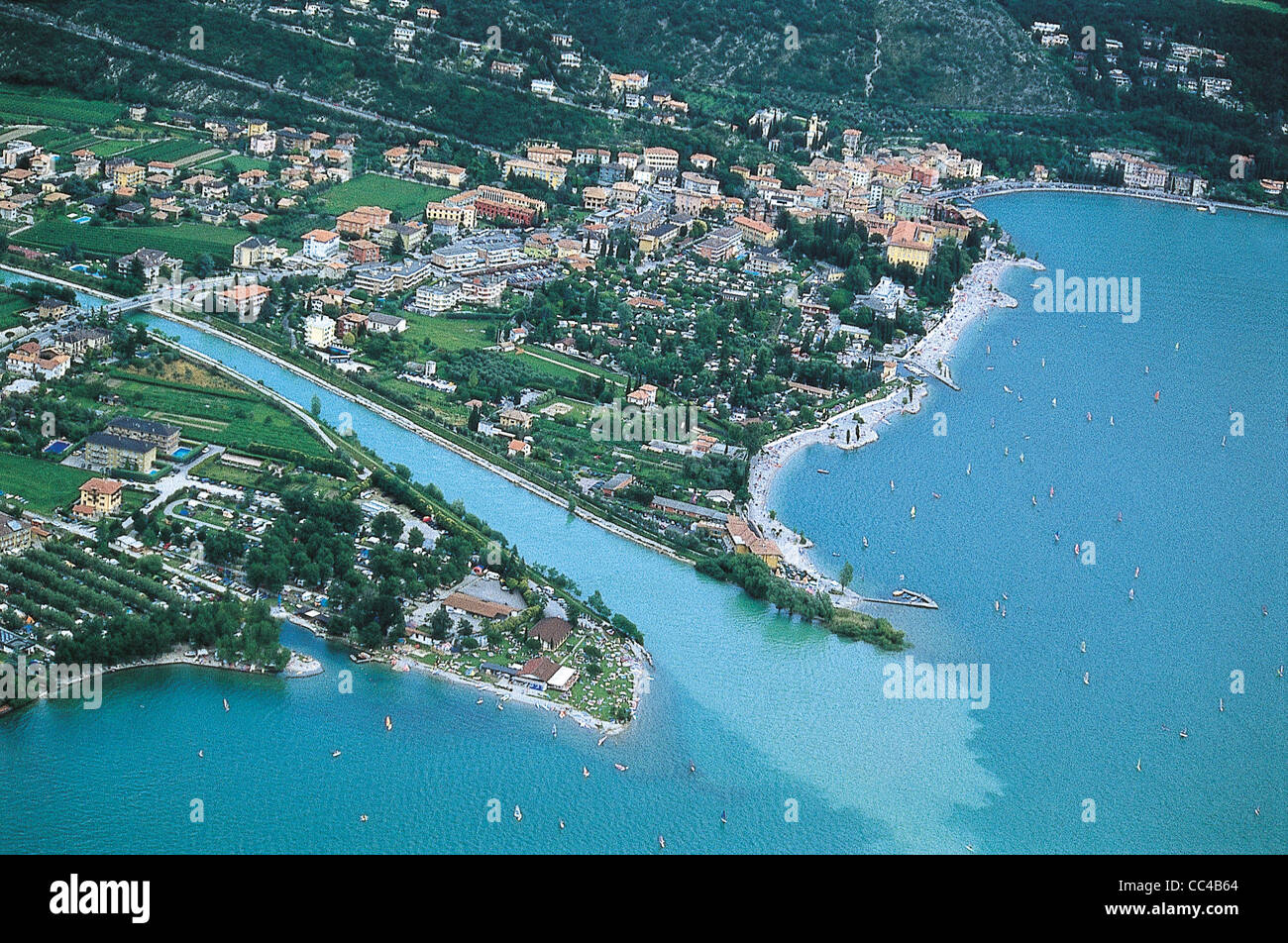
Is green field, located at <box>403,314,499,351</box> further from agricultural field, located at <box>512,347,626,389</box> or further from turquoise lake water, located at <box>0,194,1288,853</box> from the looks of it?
turquoise lake water, located at <box>0,194,1288,853</box>

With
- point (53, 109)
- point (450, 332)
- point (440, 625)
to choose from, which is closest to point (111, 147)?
point (53, 109)

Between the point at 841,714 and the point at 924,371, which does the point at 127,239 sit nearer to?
the point at 924,371

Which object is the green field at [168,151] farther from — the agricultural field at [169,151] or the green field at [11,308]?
the green field at [11,308]

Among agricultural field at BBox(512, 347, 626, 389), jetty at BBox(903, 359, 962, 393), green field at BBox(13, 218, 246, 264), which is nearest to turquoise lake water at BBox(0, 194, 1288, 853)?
jetty at BBox(903, 359, 962, 393)

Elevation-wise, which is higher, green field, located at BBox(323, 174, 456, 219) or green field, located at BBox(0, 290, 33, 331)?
green field, located at BBox(323, 174, 456, 219)

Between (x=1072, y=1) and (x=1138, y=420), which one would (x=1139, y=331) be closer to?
(x=1138, y=420)

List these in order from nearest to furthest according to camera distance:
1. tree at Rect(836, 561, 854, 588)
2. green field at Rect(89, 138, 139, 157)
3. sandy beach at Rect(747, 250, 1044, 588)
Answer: tree at Rect(836, 561, 854, 588) < sandy beach at Rect(747, 250, 1044, 588) < green field at Rect(89, 138, 139, 157)
